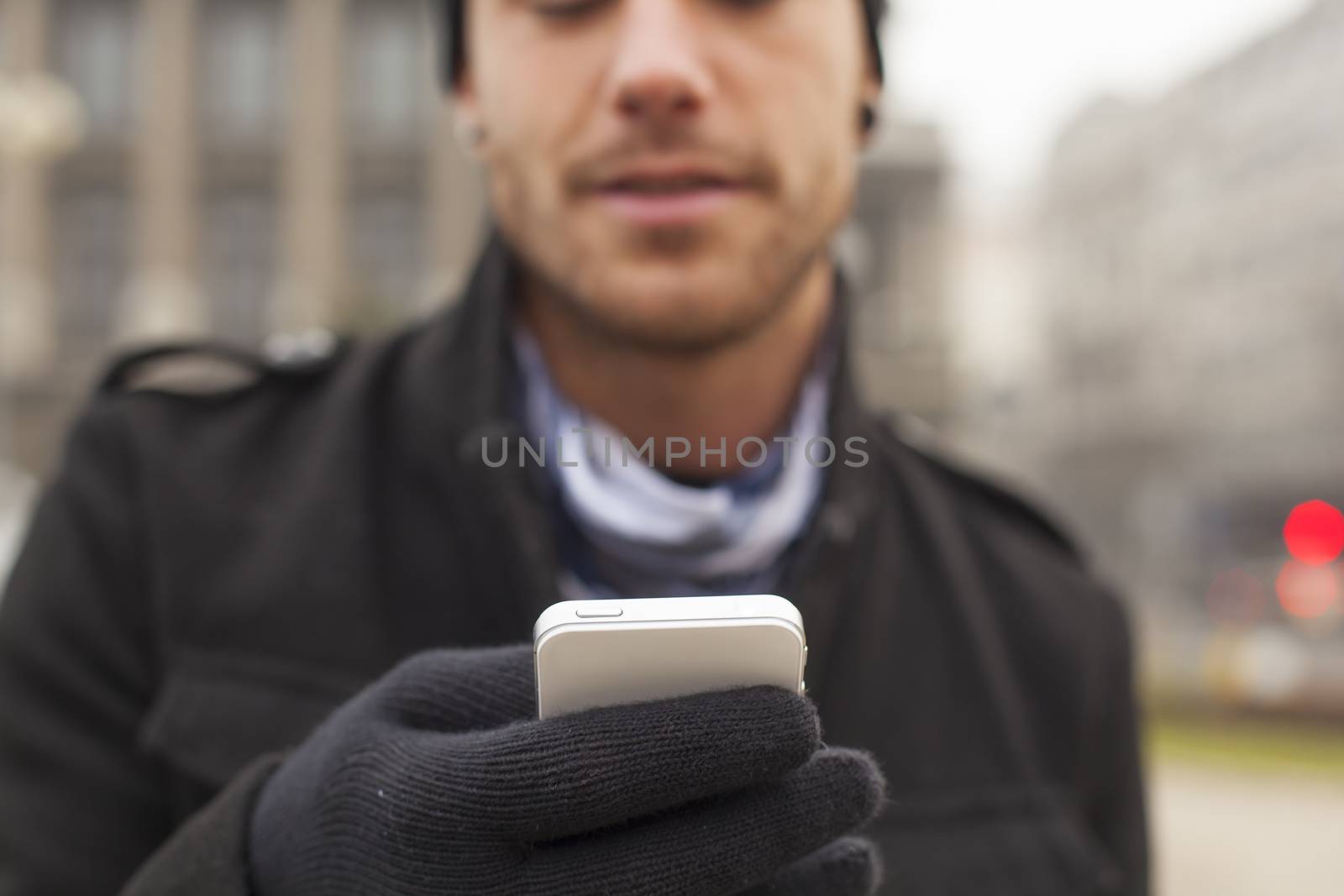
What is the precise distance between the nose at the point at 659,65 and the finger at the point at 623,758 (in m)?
0.70

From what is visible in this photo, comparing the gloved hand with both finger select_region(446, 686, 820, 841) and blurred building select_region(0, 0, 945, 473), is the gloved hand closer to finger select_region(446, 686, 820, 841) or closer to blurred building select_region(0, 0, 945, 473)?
finger select_region(446, 686, 820, 841)

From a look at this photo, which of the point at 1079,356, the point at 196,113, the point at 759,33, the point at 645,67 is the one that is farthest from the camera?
the point at 1079,356

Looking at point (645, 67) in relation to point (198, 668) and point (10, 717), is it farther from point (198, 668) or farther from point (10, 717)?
point (10, 717)

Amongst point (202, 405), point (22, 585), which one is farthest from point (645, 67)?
point (22, 585)

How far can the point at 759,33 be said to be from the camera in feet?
4.51

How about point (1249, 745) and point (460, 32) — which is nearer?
point (460, 32)

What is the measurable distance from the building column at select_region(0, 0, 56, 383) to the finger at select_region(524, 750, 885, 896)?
2612 centimetres

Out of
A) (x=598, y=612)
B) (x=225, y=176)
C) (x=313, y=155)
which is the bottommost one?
(x=225, y=176)

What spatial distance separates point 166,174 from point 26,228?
3.06m

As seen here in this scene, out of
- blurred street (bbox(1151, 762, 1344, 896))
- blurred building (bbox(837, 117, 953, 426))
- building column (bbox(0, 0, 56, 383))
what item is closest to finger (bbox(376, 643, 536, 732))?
blurred street (bbox(1151, 762, 1344, 896))

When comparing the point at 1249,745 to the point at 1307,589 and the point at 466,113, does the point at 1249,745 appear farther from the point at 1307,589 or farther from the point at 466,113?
the point at 466,113

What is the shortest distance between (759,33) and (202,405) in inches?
35.4

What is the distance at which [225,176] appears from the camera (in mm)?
25203
